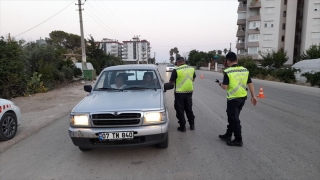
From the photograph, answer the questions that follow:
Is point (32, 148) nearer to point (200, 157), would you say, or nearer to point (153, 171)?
point (153, 171)

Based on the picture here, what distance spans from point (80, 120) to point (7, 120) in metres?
2.55

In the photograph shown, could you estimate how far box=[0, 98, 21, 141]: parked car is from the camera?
509 cm

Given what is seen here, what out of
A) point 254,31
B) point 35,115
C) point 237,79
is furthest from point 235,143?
point 254,31

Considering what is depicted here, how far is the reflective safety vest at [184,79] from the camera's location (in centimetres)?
558

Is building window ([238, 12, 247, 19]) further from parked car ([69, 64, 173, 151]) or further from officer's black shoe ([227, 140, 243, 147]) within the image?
parked car ([69, 64, 173, 151])

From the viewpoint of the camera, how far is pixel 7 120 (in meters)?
5.28

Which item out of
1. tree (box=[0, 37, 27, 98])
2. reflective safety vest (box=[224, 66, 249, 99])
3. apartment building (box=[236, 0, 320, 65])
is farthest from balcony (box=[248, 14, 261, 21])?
reflective safety vest (box=[224, 66, 249, 99])

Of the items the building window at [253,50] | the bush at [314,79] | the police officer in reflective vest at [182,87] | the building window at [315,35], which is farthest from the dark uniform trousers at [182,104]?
the building window at [315,35]

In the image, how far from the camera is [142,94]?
4648mm

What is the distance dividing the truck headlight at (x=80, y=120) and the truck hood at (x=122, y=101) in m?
0.10

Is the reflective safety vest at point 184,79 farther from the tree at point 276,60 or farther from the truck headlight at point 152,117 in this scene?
the tree at point 276,60

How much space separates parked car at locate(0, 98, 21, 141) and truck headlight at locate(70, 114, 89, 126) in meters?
2.26

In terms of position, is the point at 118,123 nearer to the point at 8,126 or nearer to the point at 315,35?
the point at 8,126

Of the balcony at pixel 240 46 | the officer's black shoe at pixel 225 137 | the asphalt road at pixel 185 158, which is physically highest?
the balcony at pixel 240 46
